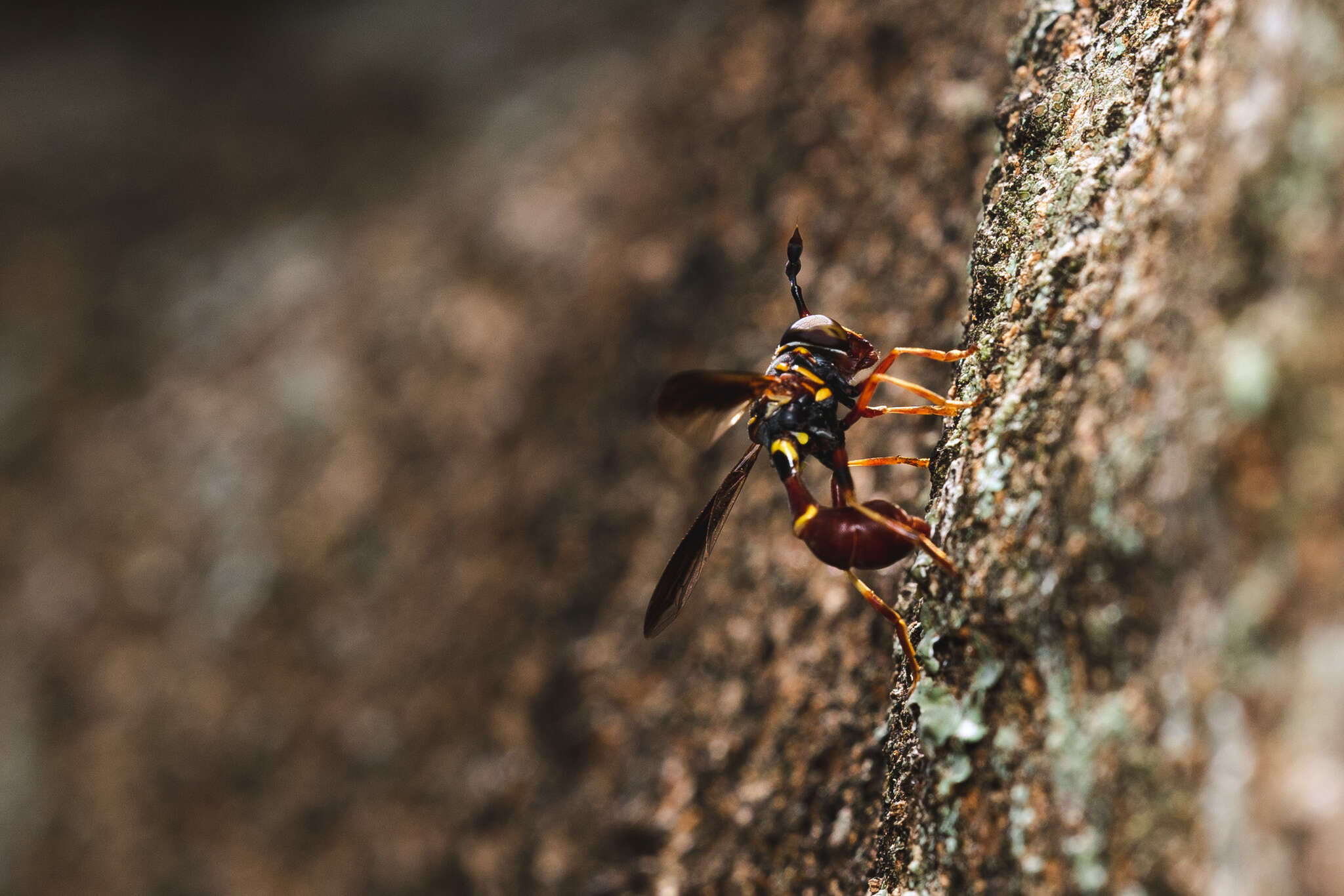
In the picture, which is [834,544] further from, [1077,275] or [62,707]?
[62,707]

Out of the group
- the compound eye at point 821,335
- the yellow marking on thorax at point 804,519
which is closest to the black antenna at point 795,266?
the compound eye at point 821,335

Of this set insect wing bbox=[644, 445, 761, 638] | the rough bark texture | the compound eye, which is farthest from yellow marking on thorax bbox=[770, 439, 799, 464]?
the rough bark texture

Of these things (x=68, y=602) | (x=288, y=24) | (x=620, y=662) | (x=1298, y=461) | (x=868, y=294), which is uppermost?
(x=288, y=24)

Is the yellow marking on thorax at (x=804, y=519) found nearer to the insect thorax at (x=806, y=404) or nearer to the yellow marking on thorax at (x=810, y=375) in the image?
the insect thorax at (x=806, y=404)

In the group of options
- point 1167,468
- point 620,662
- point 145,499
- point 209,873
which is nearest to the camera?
point 1167,468

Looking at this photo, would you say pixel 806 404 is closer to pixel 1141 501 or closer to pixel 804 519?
pixel 804 519

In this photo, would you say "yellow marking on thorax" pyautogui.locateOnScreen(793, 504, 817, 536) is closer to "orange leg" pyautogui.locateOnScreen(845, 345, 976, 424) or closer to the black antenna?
"orange leg" pyautogui.locateOnScreen(845, 345, 976, 424)

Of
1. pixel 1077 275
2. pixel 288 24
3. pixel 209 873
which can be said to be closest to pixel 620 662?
pixel 1077 275
